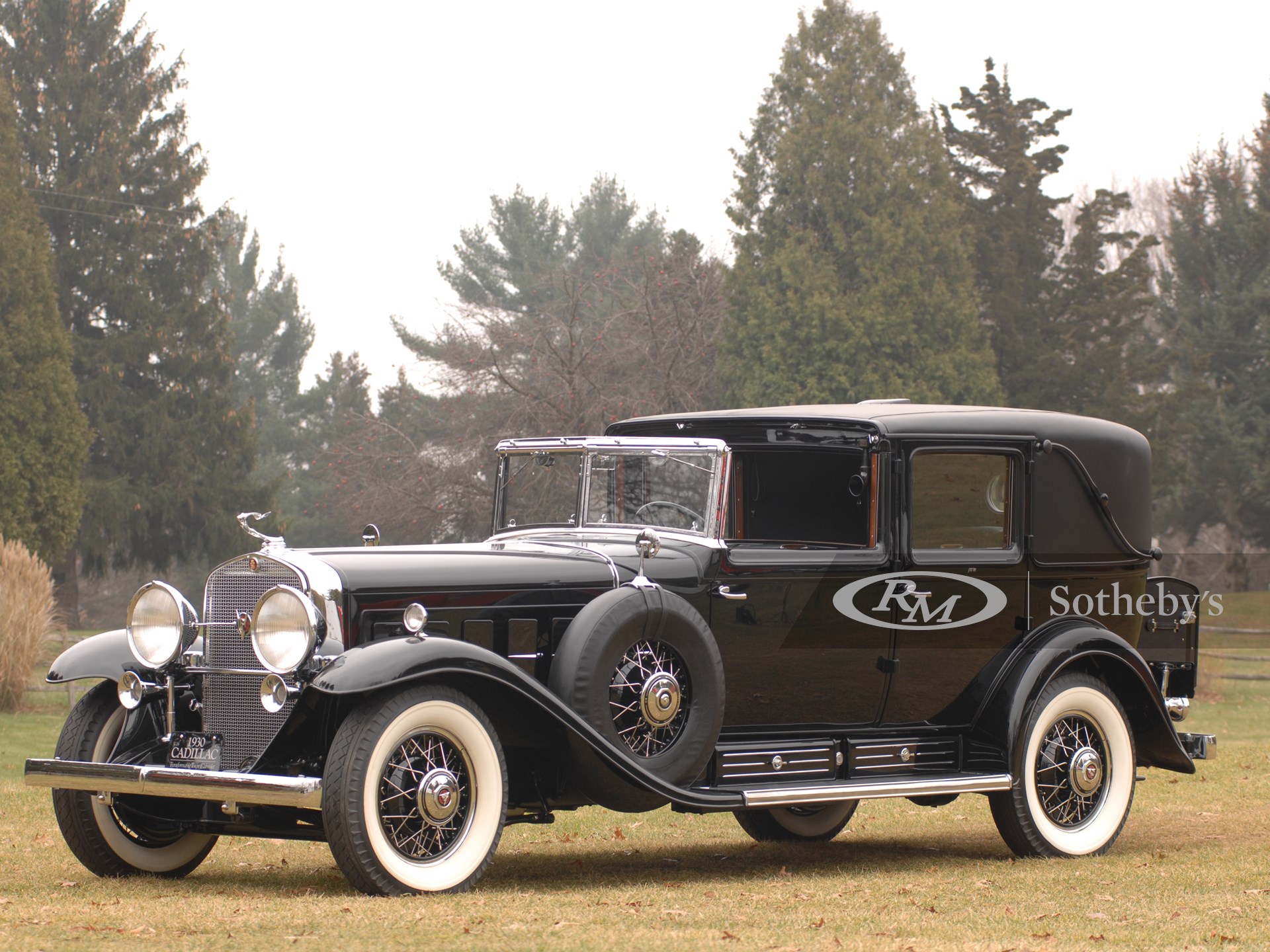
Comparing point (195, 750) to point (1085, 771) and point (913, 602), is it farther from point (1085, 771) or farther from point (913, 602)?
point (1085, 771)

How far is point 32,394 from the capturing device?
30.5 meters

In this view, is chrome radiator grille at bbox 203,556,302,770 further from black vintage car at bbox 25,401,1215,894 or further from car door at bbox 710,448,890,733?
car door at bbox 710,448,890,733

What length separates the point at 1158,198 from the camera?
63906 mm

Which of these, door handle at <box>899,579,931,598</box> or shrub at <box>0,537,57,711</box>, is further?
shrub at <box>0,537,57,711</box>

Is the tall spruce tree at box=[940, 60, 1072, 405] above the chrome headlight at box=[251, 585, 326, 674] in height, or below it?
above

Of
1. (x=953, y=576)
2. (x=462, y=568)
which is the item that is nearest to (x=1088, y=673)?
(x=953, y=576)

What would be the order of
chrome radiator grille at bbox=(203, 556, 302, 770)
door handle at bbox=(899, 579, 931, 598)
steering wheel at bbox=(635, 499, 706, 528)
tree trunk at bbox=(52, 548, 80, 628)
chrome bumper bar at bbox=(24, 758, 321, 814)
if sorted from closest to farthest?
1. chrome bumper bar at bbox=(24, 758, 321, 814)
2. chrome radiator grille at bbox=(203, 556, 302, 770)
3. steering wheel at bbox=(635, 499, 706, 528)
4. door handle at bbox=(899, 579, 931, 598)
5. tree trunk at bbox=(52, 548, 80, 628)

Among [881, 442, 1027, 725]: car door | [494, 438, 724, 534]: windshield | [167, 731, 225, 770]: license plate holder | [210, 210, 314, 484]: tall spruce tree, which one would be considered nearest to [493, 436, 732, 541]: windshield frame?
[494, 438, 724, 534]: windshield

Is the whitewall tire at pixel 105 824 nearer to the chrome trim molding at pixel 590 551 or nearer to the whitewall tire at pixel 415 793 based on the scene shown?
the whitewall tire at pixel 415 793

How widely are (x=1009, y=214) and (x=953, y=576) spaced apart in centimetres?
3124

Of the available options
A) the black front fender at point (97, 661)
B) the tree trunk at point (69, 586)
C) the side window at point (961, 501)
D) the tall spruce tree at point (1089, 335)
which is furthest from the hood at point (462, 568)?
the tree trunk at point (69, 586)

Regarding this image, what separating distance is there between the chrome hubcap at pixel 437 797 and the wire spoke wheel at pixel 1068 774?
3381 millimetres

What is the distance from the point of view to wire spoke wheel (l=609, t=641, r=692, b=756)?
23.4 ft

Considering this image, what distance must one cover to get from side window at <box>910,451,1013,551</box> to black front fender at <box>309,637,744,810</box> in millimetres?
2047
